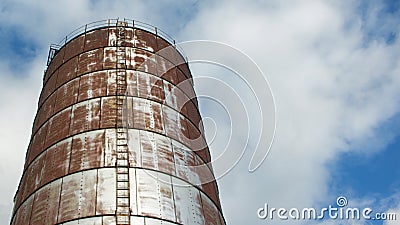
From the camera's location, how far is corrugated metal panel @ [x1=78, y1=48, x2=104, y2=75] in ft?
58.0

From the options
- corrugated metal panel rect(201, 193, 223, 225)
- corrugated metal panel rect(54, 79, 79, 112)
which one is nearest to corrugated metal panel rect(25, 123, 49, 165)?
corrugated metal panel rect(54, 79, 79, 112)

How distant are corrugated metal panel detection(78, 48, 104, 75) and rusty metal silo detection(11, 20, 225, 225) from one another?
5cm

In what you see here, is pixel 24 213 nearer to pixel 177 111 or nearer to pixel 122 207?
pixel 122 207

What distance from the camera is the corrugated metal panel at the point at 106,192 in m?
13.1

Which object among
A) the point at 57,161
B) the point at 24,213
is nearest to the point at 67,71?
the point at 57,161

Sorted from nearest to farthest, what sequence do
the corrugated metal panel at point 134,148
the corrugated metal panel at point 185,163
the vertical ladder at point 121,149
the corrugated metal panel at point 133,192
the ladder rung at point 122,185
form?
1. the vertical ladder at point 121,149
2. the corrugated metal panel at point 133,192
3. the ladder rung at point 122,185
4. the corrugated metal panel at point 134,148
5. the corrugated metal panel at point 185,163

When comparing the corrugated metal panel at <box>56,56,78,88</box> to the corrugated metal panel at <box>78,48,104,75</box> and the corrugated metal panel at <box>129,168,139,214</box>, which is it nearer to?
the corrugated metal panel at <box>78,48,104,75</box>

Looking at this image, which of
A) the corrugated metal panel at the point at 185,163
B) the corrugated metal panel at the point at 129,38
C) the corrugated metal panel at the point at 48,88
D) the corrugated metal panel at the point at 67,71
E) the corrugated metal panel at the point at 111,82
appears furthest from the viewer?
the corrugated metal panel at the point at 129,38

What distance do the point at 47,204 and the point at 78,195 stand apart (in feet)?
3.77

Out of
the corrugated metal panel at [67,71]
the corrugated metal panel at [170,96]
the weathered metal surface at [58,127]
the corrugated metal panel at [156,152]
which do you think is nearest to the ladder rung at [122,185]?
the corrugated metal panel at [156,152]

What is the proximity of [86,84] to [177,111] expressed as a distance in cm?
356

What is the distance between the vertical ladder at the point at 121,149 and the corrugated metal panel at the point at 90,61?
728 millimetres

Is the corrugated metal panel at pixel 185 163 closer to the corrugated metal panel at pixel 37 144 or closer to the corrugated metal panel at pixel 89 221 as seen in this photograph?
the corrugated metal panel at pixel 89 221

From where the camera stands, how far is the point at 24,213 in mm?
14711
